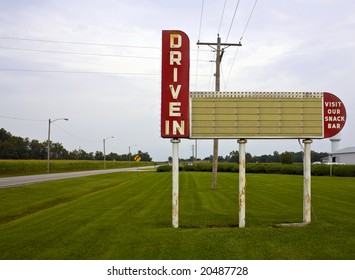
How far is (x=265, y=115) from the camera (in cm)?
1131

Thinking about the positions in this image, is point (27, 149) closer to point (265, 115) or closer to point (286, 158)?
point (286, 158)

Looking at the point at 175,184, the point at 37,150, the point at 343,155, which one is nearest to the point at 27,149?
the point at 37,150

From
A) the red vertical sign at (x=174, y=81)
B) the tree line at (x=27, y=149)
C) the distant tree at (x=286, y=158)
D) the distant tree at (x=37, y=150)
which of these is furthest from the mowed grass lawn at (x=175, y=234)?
the distant tree at (x=37, y=150)

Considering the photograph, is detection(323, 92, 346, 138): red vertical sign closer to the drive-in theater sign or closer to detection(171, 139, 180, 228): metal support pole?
the drive-in theater sign

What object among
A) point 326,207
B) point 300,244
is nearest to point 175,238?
point 300,244

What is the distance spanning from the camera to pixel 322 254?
7859 mm

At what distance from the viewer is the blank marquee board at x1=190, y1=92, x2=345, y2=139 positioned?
36.5 feet

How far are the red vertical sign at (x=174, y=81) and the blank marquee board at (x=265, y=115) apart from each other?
0.46 metres

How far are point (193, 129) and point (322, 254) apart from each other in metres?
5.03

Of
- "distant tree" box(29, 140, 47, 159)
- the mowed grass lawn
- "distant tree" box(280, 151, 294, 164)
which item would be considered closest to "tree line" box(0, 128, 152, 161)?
"distant tree" box(29, 140, 47, 159)

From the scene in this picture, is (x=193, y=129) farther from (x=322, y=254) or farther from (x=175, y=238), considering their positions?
(x=322, y=254)

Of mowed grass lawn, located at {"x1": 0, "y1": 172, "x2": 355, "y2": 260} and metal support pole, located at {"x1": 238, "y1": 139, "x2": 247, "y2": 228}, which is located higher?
metal support pole, located at {"x1": 238, "y1": 139, "x2": 247, "y2": 228}

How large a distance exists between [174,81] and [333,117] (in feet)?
17.1

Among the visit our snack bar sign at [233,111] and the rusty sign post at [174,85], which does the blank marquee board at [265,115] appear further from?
the rusty sign post at [174,85]
